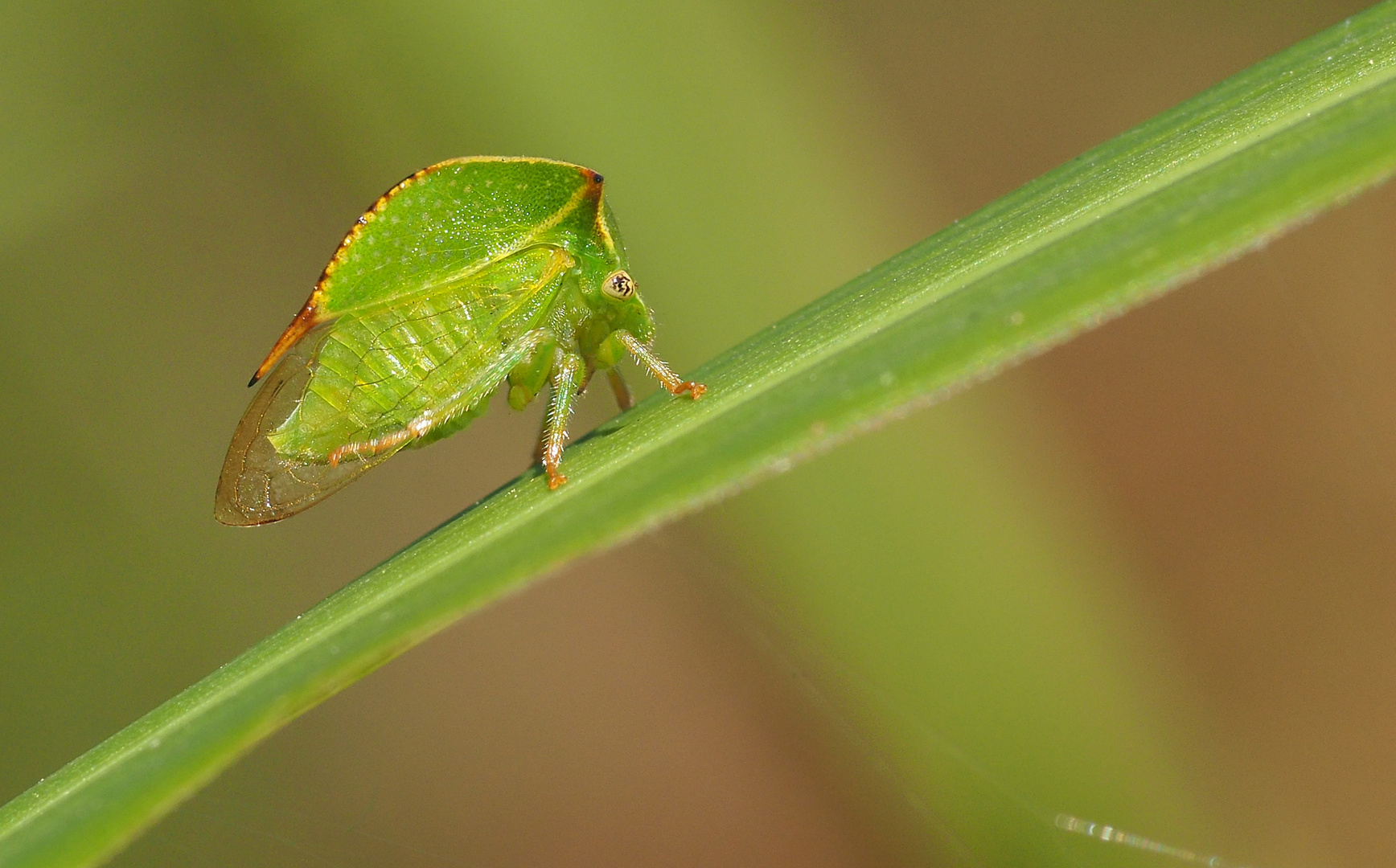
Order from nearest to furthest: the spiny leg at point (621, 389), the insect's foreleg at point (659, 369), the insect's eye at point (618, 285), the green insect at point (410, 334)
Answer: the insect's foreleg at point (659, 369) < the green insect at point (410, 334) < the insect's eye at point (618, 285) < the spiny leg at point (621, 389)

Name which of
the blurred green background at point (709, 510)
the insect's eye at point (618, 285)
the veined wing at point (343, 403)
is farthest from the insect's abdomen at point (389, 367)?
the blurred green background at point (709, 510)

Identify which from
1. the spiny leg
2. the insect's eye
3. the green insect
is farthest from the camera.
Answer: the spiny leg

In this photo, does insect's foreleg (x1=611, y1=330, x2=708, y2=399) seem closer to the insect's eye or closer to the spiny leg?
the insect's eye

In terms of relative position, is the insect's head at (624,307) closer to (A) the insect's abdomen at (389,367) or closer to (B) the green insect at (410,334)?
(B) the green insect at (410,334)

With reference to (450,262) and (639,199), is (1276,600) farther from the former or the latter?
(450,262)

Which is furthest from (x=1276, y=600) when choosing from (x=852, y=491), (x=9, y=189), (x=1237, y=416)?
(x=9, y=189)

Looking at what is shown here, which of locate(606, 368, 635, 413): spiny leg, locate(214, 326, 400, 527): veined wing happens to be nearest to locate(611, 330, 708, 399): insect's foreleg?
locate(606, 368, 635, 413): spiny leg
